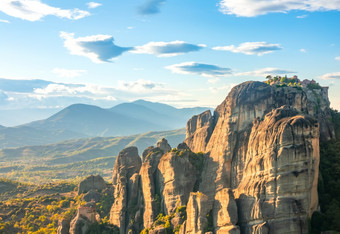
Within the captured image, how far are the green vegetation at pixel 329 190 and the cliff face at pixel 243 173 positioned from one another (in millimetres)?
2414

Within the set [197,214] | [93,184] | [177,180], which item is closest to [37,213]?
[93,184]

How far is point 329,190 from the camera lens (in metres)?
62.1

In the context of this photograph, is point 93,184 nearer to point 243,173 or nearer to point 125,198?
point 125,198

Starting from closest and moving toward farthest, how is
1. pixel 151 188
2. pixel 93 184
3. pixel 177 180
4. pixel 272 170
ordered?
pixel 272 170, pixel 177 180, pixel 151 188, pixel 93 184

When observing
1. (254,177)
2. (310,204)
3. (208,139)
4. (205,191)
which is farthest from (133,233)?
(310,204)

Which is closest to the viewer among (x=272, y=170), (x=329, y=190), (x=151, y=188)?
(x=272, y=170)

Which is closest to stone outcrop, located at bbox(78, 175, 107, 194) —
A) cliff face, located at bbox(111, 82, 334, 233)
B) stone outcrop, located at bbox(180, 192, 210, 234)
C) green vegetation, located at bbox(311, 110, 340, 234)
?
cliff face, located at bbox(111, 82, 334, 233)

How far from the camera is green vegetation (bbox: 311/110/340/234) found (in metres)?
53.6

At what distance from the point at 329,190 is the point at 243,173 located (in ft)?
50.6

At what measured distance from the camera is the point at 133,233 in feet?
262

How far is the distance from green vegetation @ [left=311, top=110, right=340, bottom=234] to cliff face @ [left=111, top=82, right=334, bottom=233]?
241 centimetres

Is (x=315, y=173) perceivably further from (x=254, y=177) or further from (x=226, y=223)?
(x=226, y=223)

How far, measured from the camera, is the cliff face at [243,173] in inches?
2060

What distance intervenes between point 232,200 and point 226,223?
3.75m
